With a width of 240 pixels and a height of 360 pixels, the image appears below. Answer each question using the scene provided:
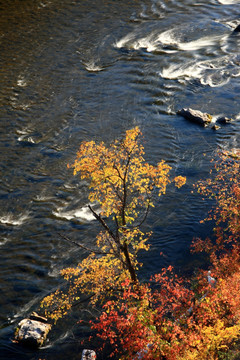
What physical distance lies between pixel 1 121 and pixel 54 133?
518 cm

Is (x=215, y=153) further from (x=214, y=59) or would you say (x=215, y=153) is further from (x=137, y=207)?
(x=214, y=59)

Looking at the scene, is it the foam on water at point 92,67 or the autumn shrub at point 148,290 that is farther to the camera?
the foam on water at point 92,67

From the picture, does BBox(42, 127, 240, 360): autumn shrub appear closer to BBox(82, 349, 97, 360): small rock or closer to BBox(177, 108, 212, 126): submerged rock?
BBox(82, 349, 97, 360): small rock

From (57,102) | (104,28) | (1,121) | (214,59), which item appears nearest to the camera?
(1,121)

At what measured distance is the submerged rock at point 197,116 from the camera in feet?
114

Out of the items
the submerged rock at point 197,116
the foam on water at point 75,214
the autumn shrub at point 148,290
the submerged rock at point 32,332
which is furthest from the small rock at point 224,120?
the submerged rock at point 32,332

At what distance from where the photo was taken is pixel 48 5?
56.0 metres

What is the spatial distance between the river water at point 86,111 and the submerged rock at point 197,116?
592 millimetres

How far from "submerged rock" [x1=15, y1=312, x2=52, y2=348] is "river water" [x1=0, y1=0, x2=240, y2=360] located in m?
0.45

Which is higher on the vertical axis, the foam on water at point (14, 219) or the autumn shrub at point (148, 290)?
the autumn shrub at point (148, 290)

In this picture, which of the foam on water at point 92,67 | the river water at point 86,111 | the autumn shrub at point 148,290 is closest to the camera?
the autumn shrub at point 148,290

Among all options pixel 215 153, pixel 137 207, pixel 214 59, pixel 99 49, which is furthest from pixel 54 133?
pixel 214 59

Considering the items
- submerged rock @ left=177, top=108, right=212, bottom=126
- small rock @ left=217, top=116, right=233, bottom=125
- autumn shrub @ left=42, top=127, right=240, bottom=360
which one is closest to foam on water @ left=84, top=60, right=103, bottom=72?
submerged rock @ left=177, top=108, right=212, bottom=126

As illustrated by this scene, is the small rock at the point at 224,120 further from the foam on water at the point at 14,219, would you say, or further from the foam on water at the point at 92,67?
the foam on water at the point at 14,219
